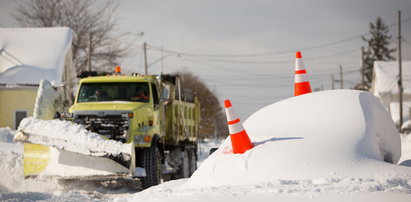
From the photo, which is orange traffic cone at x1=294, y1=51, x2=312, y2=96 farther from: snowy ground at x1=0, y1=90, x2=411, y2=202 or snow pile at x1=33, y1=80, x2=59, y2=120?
snow pile at x1=33, y1=80, x2=59, y2=120

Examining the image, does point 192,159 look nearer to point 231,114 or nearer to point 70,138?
point 70,138

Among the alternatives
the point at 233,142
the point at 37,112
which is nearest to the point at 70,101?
the point at 37,112

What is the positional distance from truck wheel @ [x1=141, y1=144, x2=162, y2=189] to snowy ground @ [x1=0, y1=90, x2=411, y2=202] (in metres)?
4.08

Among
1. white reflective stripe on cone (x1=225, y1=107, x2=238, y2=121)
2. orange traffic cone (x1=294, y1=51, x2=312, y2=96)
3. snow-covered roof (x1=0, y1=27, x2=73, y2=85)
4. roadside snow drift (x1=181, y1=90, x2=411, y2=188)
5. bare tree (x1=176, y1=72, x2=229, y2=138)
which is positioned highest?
snow-covered roof (x1=0, y1=27, x2=73, y2=85)

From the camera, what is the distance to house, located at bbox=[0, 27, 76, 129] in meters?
35.3

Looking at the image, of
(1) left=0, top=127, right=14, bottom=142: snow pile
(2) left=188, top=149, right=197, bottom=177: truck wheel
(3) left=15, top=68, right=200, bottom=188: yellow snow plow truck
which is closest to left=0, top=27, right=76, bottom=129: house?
(1) left=0, top=127, right=14, bottom=142: snow pile

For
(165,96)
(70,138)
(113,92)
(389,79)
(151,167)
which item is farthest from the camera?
(389,79)

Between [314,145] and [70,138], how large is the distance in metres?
6.10

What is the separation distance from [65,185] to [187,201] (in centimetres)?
706

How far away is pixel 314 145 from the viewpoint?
300 inches

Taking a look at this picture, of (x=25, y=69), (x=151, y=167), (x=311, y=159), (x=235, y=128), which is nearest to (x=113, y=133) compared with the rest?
(x=151, y=167)

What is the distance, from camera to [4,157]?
15367mm

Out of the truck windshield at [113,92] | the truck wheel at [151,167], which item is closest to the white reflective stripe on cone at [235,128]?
the truck wheel at [151,167]

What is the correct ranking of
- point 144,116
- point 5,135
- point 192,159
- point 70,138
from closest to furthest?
1. point 70,138
2. point 144,116
3. point 192,159
4. point 5,135
